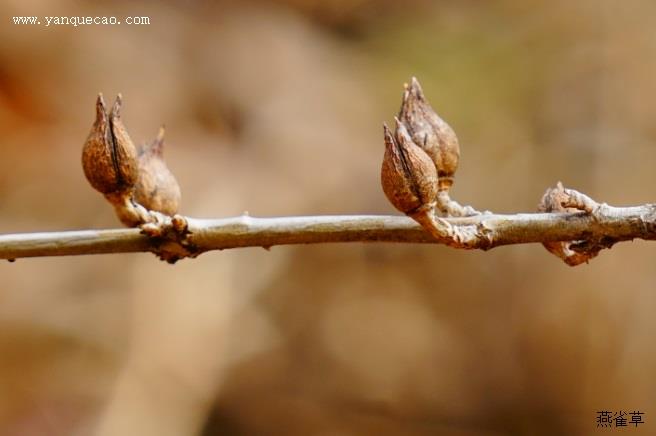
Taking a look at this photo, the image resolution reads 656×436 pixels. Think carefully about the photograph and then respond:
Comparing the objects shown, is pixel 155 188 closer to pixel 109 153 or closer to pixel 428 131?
pixel 109 153

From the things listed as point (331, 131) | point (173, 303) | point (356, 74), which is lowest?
point (173, 303)

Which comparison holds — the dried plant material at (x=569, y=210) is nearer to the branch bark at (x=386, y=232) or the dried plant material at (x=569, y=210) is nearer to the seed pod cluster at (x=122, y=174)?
the branch bark at (x=386, y=232)

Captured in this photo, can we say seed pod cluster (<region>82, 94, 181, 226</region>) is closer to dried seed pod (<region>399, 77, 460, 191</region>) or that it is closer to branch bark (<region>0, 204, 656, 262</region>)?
branch bark (<region>0, 204, 656, 262</region>)

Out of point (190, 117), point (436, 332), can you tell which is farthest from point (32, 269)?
point (436, 332)

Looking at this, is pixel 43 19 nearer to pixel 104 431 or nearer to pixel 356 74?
pixel 356 74

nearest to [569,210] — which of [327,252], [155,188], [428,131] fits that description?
[428,131]

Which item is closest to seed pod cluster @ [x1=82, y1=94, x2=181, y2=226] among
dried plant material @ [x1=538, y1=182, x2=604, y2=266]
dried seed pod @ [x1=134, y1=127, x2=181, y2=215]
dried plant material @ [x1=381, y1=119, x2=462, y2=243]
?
dried seed pod @ [x1=134, y1=127, x2=181, y2=215]
